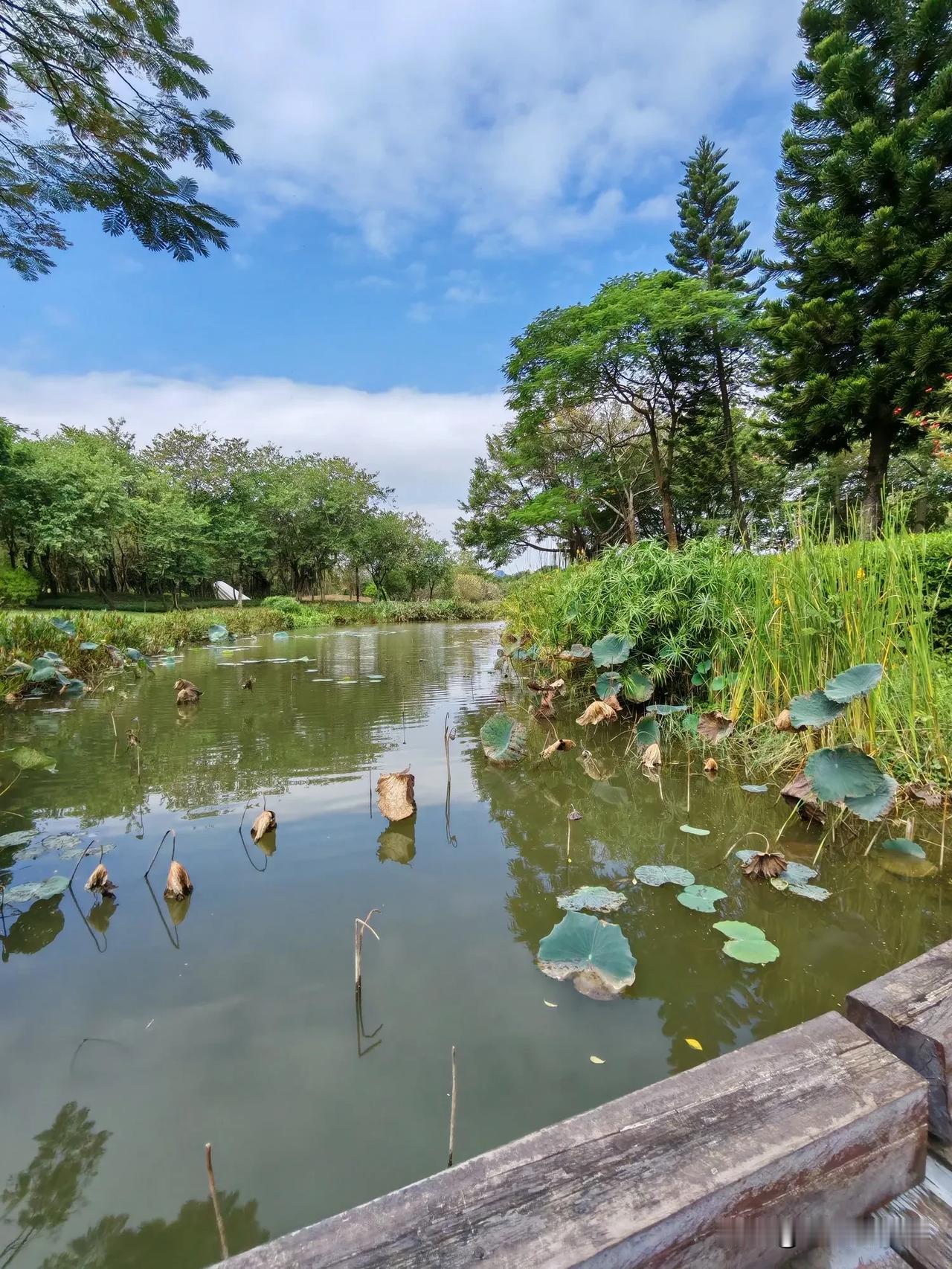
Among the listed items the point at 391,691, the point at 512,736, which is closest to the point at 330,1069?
the point at 512,736

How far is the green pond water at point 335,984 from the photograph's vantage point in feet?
2.85

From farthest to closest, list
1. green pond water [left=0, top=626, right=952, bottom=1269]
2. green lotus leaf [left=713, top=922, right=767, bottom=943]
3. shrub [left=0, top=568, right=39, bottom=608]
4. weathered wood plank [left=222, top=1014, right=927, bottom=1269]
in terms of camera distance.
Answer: shrub [left=0, top=568, right=39, bottom=608]
green lotus leaf [left=713, top=922, right=767, bottom=943]
green pond water [left=0, top=626, right=952, bottom=1269]
weathered wood plank [left=222, top=1014, right=927, bottom=1269]

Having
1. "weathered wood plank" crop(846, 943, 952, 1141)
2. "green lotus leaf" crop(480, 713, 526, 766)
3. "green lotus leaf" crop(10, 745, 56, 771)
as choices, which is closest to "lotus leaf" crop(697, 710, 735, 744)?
"green lotus leaf" crop(480, 713, 526, 766)

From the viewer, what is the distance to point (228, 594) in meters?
22.9

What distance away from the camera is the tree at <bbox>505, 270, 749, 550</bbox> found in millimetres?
10906

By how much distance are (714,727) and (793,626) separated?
1.94 feet

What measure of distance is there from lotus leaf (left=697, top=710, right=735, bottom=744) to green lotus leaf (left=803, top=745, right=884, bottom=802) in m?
0.89

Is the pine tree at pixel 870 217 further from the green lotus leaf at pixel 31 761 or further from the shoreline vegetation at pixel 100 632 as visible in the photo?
the green lotus leaf at pixel 31 761

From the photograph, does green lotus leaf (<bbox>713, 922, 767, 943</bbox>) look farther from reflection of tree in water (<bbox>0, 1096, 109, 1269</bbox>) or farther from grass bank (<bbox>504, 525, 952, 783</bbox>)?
reflection of tree in water (<bbox>0, 1096, 109, 1269</bbox>)

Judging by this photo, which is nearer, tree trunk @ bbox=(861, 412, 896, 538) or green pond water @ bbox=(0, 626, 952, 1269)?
green pond water @ bbox=(0, 626, 952, 1269)

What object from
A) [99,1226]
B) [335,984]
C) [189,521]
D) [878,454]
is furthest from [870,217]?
[189,521]

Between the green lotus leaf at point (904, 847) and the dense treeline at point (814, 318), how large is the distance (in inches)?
79.4

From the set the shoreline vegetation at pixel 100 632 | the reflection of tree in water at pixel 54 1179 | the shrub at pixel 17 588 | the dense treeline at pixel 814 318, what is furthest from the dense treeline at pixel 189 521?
the reflection of tree in water at pixel 54 1179

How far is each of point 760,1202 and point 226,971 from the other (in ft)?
3.87
